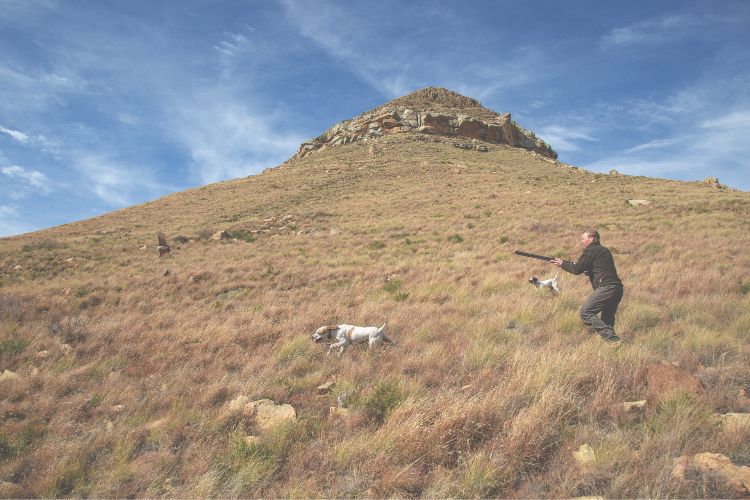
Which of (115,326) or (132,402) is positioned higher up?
(115,326)

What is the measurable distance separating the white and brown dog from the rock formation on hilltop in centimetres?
4870

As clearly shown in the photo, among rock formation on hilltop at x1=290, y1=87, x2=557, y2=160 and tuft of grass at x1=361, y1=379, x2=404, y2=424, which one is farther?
rock formation on hilltop at x1=290, y1=87, x2=557, y2=160

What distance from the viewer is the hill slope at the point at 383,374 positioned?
2.91m

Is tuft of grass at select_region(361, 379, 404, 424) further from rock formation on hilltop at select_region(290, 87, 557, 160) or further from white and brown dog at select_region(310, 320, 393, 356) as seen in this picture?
rock formation on hilltop at select_region(290, 87, 557, 160)

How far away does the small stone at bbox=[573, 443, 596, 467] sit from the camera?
279 cm

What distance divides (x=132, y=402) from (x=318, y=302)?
4.52 meters

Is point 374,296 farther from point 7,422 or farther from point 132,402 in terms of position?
point 7,422

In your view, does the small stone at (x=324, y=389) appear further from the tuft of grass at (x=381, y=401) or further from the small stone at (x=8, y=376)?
the small stone at (x=8, y=376)

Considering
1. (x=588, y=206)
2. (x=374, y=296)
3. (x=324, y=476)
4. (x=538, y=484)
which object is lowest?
(x=538, y=484)

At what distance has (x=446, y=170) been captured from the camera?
35.7 metres

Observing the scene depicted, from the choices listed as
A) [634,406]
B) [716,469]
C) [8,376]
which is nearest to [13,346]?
[8,376]

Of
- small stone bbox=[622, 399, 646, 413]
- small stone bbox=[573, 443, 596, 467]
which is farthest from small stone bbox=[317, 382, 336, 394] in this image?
small stone bbox=[622, 399, 646, 413]

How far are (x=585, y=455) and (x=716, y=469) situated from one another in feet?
2.55

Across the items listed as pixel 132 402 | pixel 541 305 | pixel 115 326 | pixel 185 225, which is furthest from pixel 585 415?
pixel 185 225
